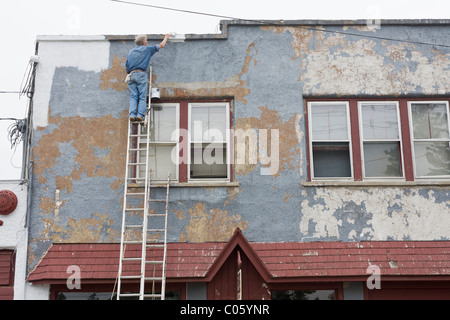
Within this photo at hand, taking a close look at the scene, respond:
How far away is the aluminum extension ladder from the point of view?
9.81m

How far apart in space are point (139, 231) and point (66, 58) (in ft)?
12.0

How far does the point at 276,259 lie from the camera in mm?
10305

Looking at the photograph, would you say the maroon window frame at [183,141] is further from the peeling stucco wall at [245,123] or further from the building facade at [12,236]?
the building facade at [12,236]

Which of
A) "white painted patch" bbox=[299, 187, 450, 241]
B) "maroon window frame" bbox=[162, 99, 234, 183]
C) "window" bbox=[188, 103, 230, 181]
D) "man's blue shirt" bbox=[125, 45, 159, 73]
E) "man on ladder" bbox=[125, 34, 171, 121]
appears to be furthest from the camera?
"window" bbox=[188, 103, 230, 181]

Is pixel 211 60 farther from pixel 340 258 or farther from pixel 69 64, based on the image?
pixel 340 258

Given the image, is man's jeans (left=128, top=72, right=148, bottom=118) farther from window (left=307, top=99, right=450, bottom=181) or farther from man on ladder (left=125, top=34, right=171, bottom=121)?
window (left=307, top=99, right=450, bottom=181)

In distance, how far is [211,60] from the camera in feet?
37.7

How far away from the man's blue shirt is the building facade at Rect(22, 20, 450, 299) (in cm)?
44

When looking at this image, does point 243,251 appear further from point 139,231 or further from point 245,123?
point 245,123

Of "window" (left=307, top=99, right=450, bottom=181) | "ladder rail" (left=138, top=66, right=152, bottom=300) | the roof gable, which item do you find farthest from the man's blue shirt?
the roof gable

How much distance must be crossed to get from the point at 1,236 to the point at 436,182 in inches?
311

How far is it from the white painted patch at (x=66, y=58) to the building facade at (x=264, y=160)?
1.1 inches

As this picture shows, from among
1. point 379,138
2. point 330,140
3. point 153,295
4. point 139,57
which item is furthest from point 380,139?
point 153,295

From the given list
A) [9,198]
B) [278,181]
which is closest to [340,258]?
[278,181]
